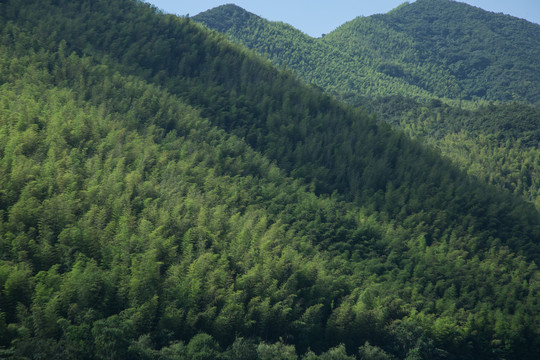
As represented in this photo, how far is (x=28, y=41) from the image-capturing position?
45375mm

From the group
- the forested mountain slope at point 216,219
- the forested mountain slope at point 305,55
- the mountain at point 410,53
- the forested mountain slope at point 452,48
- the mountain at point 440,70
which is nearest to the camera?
the forested mountain slope at point 216,219

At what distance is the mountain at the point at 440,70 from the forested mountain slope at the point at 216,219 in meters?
16.2

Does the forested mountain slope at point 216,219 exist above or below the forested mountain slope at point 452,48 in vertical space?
below

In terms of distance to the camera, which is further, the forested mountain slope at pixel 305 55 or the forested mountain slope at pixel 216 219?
the forested mountain slope at pixel 305 55

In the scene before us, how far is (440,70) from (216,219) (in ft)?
387

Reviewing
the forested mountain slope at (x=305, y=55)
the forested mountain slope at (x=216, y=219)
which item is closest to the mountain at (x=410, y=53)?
the forested mountain slope at (x=305, y=55)

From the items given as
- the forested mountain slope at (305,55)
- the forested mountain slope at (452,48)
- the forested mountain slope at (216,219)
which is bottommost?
the forested mountain slope at (216,219)

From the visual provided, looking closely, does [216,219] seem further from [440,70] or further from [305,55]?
[440,70]

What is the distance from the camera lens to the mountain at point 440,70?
6694cm

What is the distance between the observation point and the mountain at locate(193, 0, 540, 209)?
2635 inches

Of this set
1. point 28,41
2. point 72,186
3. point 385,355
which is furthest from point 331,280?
point 28,41

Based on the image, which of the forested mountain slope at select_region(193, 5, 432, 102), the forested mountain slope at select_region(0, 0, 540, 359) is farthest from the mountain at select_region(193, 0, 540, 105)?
the forested mountain slope at select_region(0, 0, 540, 359)

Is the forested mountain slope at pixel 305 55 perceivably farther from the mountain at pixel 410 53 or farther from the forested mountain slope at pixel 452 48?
the forested mountain slope at pixel 452 48

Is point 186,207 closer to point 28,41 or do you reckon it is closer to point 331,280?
point 331,280
